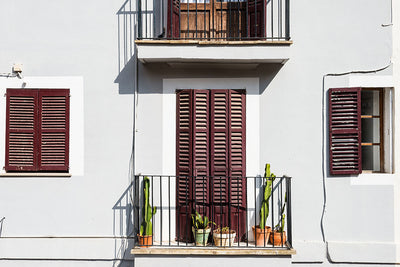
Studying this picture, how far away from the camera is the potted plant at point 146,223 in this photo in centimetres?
562

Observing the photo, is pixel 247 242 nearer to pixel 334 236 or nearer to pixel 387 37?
pixel 334 236

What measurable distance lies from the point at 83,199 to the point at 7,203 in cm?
125

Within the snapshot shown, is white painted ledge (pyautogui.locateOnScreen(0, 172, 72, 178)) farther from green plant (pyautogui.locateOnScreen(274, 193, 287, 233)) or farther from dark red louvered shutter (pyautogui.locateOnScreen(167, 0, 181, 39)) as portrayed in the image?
green plant (pyautogui.locateOnScreen(274, 193, 287, 233))

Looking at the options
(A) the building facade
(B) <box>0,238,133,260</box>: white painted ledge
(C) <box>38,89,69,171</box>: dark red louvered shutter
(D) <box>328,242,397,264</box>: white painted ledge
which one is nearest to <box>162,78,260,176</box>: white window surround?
(A) the building facade

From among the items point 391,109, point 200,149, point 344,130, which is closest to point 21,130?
point 200,149

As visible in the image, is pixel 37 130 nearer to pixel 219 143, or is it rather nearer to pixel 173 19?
pixel 173 19

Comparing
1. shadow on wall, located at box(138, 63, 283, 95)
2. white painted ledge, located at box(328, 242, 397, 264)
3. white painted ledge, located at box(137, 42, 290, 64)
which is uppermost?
white painted ledge, located at box(137, 42, 290, 64)

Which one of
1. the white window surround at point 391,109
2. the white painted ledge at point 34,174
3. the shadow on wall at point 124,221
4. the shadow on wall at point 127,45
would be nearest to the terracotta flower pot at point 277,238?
the white window surround at point 391,109

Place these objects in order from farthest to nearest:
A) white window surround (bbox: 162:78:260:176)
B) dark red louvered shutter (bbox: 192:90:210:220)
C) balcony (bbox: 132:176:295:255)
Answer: white window surround (bbox: 162:78:260:176)
dark red louvered shutter (bbox: 192:90:210:220)
balcony (bbox: 132:176:295:255)

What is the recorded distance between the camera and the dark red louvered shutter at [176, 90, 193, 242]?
19.6ft

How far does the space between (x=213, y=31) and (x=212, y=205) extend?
2.84 m

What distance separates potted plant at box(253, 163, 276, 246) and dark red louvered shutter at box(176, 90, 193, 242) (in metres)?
1.08

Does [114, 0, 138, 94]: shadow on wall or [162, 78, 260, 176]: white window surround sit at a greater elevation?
[114, 0, 138, 94]: shadow on wall

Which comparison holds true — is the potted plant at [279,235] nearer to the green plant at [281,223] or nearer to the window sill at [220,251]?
the green plant at [281,223]
